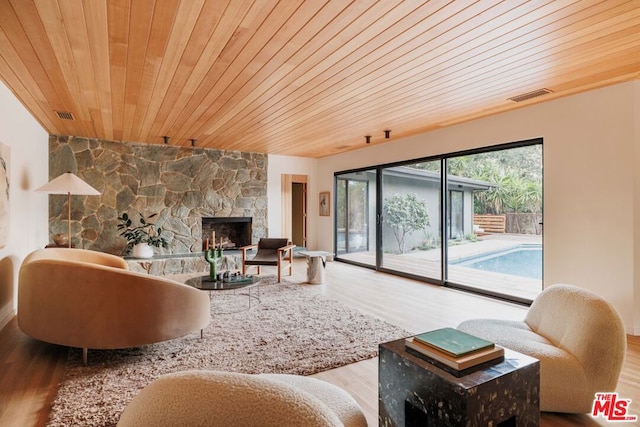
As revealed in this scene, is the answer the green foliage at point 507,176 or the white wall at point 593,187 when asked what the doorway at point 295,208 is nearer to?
the green foliage at point 507,176

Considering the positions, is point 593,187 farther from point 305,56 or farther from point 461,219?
point 305,56

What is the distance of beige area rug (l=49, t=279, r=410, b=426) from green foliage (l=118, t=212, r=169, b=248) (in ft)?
9.81

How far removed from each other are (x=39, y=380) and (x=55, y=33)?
2353mm

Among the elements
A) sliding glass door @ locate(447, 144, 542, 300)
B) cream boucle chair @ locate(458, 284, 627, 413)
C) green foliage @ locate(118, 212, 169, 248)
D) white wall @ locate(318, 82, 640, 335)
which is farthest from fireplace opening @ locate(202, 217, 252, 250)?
cream boucle chair @ locate(458, 284, 627, 413)

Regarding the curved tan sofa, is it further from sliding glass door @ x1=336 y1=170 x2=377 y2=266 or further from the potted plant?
sliding glass door @ x1=336 y1=170 x2=377 y2=266

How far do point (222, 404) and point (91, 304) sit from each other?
93.7 inches

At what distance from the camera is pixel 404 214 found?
6.09 meters

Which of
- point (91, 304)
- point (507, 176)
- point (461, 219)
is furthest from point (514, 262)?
point (91, 304)

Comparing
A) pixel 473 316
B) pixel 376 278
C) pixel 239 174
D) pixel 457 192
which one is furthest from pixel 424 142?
pixel 239 174

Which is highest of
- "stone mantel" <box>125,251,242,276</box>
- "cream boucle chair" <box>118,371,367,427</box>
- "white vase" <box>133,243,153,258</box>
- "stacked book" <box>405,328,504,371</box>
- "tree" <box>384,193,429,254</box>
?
"tree" <box>384,193,429,254</box>

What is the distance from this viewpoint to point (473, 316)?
3.73m

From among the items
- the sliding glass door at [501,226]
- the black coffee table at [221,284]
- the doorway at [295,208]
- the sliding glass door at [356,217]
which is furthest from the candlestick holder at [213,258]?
the doorway at [295,208]

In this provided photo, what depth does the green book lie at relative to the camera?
4.47 ft

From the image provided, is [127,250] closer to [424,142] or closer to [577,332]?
[424,142]
